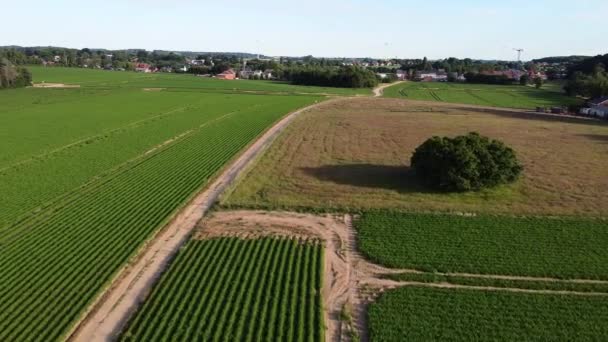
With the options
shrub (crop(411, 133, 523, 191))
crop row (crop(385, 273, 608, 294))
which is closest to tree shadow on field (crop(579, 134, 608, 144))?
shrub (crop(411, 133, 523, 191))

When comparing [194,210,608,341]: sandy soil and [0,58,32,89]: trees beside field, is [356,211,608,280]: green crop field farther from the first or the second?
[0,58,32,89]: trees beside field

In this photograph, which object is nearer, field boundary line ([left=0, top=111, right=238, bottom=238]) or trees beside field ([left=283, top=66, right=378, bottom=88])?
field boundary line ([left=0, top=111, right=238, bottom=238])

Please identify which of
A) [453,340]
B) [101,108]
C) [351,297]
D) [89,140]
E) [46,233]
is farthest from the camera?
[101,108]

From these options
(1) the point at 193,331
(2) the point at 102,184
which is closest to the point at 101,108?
(2) the point at 102,184

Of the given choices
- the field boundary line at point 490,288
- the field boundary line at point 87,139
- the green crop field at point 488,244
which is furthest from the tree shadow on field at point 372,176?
the field boundary line at point 87,139

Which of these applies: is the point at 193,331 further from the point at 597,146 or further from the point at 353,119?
the point at 353,119

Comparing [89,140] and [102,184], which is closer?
[102,184]

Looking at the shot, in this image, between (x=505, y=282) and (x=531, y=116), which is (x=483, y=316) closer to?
(x=505, y=282)
